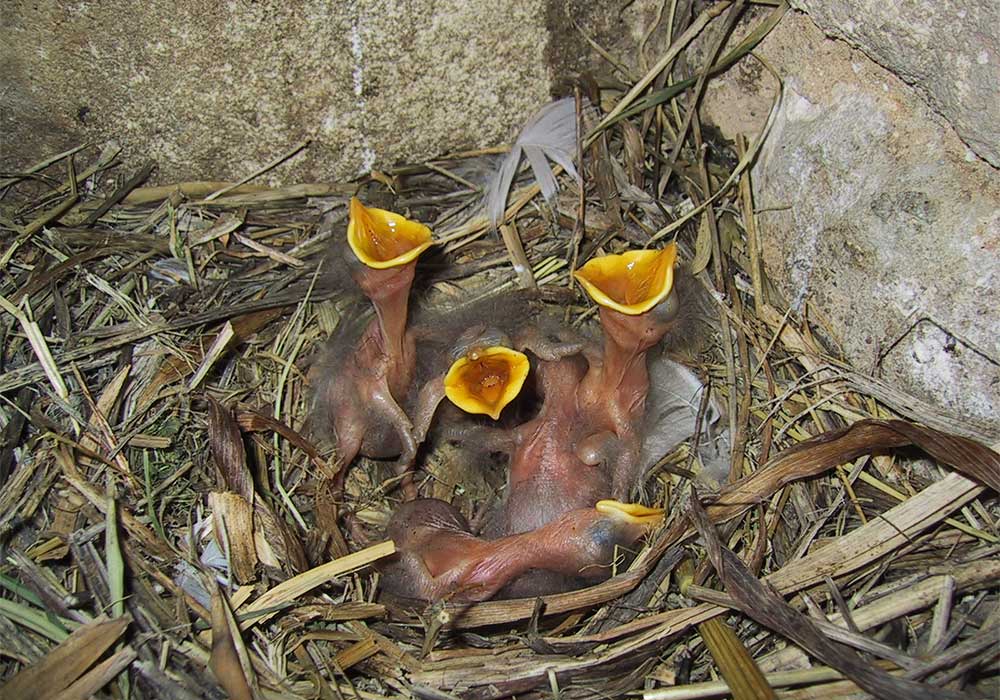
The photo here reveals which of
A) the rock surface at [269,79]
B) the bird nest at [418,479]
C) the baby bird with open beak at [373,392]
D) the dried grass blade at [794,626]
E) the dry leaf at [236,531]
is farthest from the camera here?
the baby bird with open beak at [373,392]

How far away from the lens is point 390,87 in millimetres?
1561

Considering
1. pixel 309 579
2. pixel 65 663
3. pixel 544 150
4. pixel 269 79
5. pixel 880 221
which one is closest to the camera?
pixel 65 663

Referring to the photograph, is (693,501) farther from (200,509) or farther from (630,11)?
(630,11)

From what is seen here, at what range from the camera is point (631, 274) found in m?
1.37

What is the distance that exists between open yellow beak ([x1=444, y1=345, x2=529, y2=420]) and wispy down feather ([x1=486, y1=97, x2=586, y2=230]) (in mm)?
359

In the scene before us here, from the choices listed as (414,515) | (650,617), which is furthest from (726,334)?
(414,515)

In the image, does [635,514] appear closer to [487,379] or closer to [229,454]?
[487,379]

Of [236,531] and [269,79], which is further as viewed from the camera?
[269,79]

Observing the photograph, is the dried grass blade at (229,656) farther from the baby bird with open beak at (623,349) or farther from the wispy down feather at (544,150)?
the wispy down feather at (544,150)

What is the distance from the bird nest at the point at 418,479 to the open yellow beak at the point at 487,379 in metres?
0.26

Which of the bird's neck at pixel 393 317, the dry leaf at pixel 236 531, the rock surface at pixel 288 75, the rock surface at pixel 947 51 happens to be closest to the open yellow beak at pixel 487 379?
the bird's neck at pixel 393 317

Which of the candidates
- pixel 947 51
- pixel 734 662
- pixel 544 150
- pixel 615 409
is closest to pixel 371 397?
pixel 615 409

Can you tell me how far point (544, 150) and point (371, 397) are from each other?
1.86 ft

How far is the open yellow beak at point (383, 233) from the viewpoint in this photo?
1357mm
